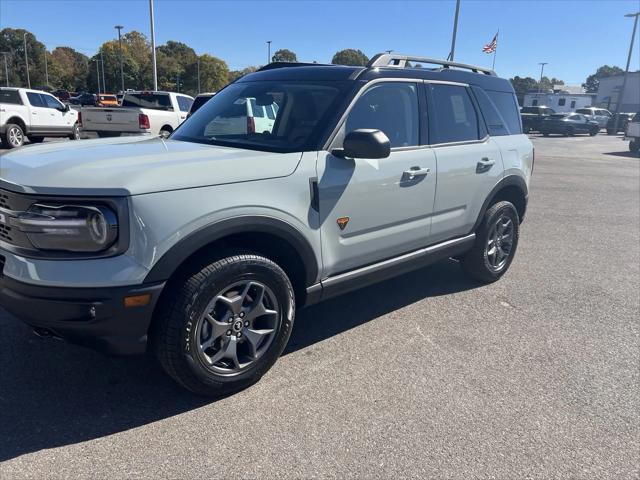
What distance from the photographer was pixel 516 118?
528cm

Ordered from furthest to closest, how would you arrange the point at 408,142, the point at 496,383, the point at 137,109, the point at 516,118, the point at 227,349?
the point at 137,109, the point at 516,118, the point at 408,142, the point at 496,383, the point at 227,349

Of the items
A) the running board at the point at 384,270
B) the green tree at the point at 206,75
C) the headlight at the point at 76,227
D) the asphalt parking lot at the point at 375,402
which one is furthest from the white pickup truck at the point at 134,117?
the green tree at the point at 206,75

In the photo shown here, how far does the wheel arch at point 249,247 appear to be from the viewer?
2572 mm

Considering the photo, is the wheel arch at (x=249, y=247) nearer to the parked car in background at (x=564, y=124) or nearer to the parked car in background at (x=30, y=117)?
the parked car in background at (x=30, y=117)

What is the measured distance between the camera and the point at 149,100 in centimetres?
1566

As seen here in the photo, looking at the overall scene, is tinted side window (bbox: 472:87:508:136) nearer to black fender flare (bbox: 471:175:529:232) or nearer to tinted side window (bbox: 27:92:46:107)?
black fender flare (bbox: 471:175:529:232)

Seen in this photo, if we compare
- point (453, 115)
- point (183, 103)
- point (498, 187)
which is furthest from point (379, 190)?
point (183, 103)

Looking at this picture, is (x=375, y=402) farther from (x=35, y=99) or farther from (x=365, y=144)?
(x=35, y=99)

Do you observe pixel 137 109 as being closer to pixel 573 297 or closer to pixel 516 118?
pixel 516 118

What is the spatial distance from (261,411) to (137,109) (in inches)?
512

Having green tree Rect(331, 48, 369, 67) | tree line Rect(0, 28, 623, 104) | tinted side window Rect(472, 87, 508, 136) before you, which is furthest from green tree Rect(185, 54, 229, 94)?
tinted side window Rect(472, 87, 508, 136)

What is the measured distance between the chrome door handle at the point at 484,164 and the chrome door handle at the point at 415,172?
2.67 feet

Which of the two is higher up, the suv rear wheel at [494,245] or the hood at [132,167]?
the hood at [132,167]

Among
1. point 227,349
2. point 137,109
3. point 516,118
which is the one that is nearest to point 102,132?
point 137,109
